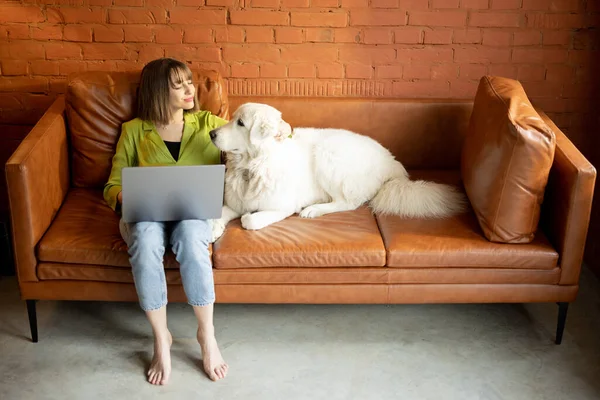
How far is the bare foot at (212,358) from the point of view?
7.96ft

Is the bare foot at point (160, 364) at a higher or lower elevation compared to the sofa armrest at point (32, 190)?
lower

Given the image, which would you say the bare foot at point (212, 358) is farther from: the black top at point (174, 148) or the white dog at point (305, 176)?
the black top at point (174, 148)

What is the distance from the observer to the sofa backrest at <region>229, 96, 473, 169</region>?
10.4 ft

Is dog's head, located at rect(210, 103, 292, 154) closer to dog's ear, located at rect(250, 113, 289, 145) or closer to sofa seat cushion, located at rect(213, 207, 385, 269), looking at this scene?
dog's ear, located at rect(250, 113, 289, 145)

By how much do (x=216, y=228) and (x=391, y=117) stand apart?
1091 millimetres

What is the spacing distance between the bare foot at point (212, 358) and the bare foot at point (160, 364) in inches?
5.1

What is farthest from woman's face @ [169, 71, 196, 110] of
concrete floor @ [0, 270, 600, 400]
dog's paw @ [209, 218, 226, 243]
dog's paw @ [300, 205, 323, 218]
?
concrete floor @ [0, 270, 600, 400]

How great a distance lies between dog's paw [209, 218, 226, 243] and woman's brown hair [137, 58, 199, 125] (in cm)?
48

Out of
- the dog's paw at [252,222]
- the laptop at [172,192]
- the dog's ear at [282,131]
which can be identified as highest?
the dog's ear at [282,131]

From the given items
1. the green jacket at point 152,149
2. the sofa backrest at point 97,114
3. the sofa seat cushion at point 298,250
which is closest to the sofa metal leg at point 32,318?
the green jacket at point 152,149

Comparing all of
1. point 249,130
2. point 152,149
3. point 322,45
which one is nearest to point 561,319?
point 249,130

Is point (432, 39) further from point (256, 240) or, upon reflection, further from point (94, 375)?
point (94, 375)

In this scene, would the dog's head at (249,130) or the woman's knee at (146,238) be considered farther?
the dog's head at (249,130)

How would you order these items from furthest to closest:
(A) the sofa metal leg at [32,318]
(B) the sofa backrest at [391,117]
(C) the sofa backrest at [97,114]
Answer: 1. (B) the sofa backrest at [391,117]
2. (C) the sofa backrest at [97,114]
3. (A) the sofa metal leg at [32,318]
